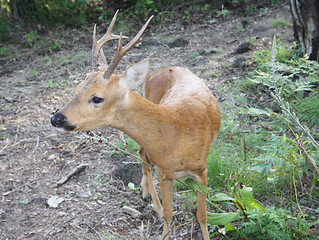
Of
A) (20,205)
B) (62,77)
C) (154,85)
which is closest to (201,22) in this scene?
(62,77)

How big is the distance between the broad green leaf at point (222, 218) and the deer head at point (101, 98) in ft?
3.76

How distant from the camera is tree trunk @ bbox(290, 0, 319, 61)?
4.69 metres

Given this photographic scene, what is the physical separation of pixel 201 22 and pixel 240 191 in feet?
20.7

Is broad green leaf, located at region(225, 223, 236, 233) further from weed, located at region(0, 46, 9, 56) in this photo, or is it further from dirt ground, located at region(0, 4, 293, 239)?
weed, located at region(0, 46, 9, 56)

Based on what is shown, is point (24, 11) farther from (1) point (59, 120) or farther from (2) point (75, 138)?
(1) point (59, 120)

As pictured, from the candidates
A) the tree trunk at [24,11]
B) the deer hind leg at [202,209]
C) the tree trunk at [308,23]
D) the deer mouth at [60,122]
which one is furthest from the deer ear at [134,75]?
the tree trunk at [24,11]

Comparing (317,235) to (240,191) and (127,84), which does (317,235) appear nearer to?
(240,191)

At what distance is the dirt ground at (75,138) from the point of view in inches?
133

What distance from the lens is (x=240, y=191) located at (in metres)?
2.66

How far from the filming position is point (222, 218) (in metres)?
2.76

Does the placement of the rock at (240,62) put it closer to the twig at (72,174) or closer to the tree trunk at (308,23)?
the tree trunk at (308,23)

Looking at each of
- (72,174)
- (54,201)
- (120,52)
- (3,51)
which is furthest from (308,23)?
(3,51)

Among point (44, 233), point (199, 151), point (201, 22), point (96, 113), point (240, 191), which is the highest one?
point (96, 113)

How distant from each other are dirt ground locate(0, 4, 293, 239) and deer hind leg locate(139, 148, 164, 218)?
0.09 m
